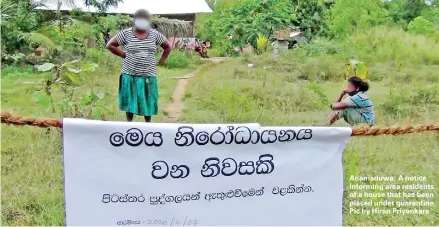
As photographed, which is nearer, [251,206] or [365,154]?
[251,206]

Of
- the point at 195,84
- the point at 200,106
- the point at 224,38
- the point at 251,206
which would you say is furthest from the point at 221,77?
the point at 251,206

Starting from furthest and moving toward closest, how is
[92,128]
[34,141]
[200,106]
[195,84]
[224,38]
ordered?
[224,38]
[195,84]
[200,106]
[34,141]
[92,128]

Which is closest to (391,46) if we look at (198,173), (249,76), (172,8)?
(249,76)

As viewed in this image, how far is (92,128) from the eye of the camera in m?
1.99

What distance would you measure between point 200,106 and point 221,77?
2657mm

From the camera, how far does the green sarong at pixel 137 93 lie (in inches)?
187

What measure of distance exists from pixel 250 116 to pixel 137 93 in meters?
1.63

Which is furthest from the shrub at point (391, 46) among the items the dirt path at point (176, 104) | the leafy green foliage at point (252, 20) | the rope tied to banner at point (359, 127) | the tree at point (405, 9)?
the rope tied to banner at point (359, 127)

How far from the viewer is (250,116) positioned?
19.8ft

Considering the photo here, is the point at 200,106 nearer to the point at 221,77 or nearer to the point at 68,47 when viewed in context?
the point at 221,77

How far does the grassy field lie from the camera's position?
10.2 ft

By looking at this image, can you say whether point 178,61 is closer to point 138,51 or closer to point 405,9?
point 405,9

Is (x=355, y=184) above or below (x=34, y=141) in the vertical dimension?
above

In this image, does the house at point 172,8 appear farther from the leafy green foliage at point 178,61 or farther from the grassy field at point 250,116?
the grassy field at point 250,116
